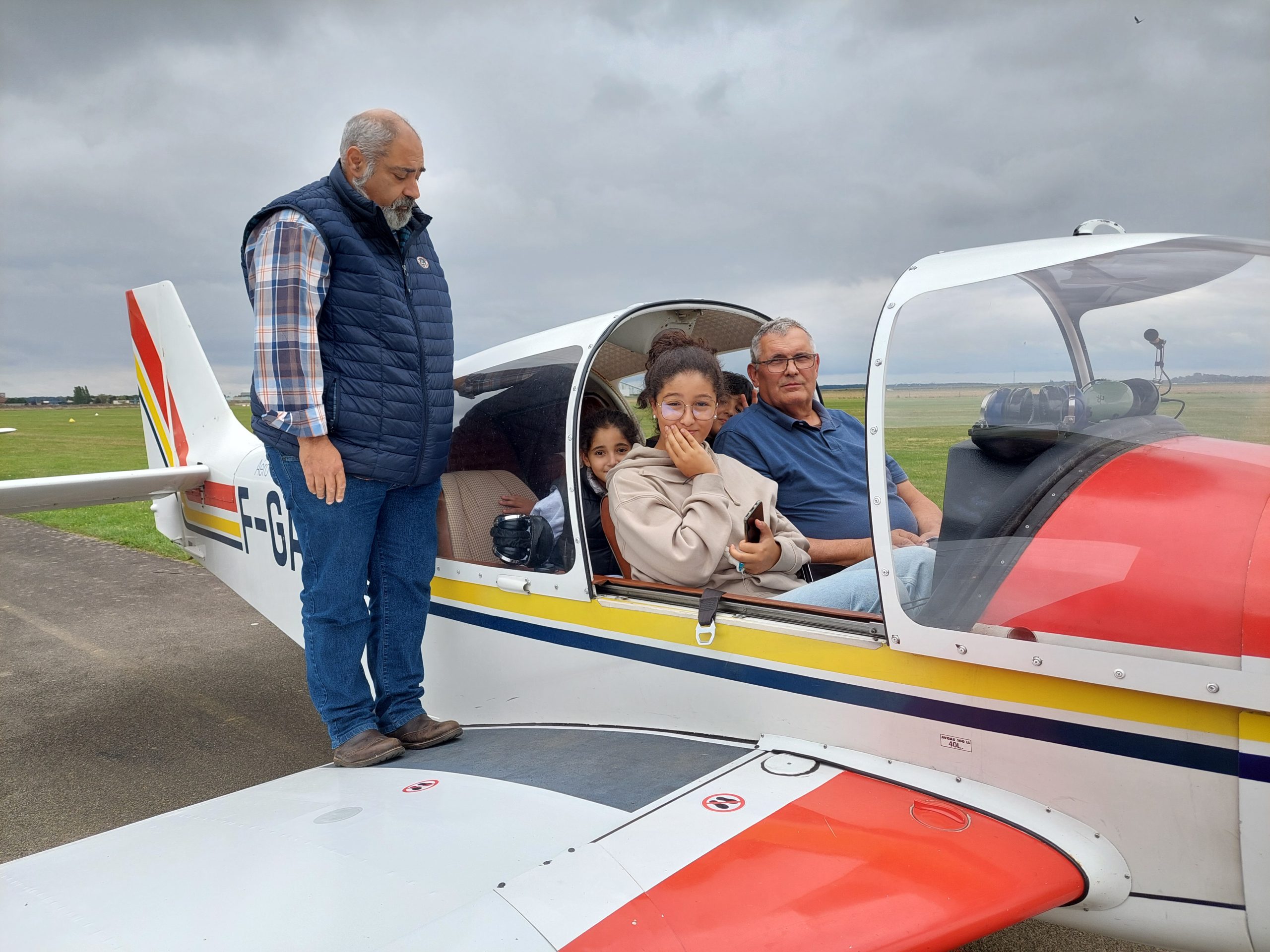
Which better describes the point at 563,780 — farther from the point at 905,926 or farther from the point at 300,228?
the point at 300,228

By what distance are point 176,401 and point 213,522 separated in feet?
3.70

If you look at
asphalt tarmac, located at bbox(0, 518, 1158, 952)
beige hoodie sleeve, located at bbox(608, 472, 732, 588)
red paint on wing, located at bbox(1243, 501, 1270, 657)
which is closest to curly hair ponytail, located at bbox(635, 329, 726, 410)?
beige hoodie sleeve, located at bbox(608, 472, 732, 588)

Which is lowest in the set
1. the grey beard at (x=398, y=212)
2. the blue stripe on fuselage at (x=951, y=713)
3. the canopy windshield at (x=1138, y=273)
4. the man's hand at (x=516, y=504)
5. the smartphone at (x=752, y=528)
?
the blue stripe on fuselage at (x=951, y=713)

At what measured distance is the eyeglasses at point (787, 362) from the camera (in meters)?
2.83

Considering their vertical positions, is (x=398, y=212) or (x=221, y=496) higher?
(x=398, y=212)

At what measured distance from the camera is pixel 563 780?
2080 mm

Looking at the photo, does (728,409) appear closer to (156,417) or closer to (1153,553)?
(1153,553)

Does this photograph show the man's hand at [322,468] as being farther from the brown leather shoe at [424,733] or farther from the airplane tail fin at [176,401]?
the airplane tail fin at [176,401]

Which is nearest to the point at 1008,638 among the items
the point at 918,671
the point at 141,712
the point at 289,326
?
the point at 918,671

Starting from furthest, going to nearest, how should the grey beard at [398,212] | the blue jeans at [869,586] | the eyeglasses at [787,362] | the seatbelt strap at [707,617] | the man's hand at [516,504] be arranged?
the eyeglasses at [787,362] < the man's hand at [516,504] < the grey beard at [398,212] < the seatbelt strap at [707,617] < the blue jeans at [869,586]

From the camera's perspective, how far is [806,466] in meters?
2.71

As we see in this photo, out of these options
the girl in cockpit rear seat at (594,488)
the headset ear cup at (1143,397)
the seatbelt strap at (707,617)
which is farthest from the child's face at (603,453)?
the headset ear cup at (1143,397)

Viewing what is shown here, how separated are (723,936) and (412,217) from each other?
2.18 meters

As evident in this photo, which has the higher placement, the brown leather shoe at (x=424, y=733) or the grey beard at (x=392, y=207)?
the grey beard at (x=392, y=207)
